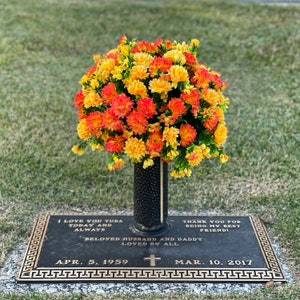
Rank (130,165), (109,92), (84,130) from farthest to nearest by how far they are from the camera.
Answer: (130,165), (84,130), (109,92)

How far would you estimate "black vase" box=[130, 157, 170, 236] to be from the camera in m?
3.74

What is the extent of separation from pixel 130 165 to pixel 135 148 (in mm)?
1693

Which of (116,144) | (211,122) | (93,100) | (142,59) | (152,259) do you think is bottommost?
(152,259)

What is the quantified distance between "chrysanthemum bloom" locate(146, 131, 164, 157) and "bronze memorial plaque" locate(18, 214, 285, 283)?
2.31ft

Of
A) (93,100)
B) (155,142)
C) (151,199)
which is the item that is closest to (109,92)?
(93,100)

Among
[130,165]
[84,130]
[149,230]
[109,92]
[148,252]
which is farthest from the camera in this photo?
[130,165]

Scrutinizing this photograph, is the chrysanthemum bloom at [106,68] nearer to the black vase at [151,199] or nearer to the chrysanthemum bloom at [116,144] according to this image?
the chrysanthemum bloom at [116,144]

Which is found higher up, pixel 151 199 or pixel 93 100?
pixel 93 100

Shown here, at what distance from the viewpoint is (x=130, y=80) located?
11.1 feet

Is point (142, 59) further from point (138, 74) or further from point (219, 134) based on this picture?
point (219, 134)

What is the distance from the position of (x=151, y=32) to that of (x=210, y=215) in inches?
173

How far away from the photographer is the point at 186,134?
3.40m

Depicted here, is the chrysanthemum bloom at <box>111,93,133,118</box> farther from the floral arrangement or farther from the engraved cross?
the engraved cross

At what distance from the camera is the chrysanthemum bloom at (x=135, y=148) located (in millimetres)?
3371
